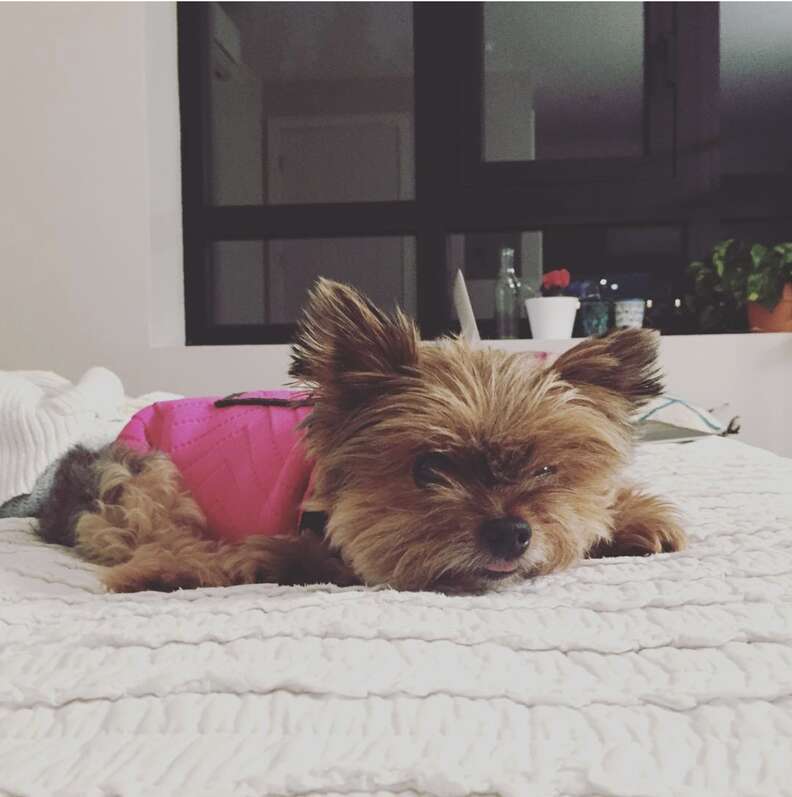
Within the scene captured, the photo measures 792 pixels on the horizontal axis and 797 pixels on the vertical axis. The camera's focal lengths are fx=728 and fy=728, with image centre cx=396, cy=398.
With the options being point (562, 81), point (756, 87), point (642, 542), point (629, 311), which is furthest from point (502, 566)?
point (756, 87)

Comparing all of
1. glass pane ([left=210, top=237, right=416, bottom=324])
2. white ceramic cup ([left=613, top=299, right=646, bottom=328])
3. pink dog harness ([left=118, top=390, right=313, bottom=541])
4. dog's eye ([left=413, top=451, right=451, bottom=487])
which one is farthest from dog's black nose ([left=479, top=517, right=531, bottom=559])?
glass pane ([left=210, top=237, right=416, bottom=324])

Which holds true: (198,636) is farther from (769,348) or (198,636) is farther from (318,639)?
(769,348)

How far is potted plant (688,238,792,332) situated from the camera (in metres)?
3.31

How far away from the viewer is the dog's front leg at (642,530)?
1166 millimetres

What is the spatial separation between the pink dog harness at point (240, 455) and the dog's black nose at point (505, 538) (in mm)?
376

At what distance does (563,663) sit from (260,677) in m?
0.27

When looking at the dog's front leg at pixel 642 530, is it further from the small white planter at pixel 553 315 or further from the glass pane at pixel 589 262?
the glass pane at pixel 589 262

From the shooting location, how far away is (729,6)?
147 inches

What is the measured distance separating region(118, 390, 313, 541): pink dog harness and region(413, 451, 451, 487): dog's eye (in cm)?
24

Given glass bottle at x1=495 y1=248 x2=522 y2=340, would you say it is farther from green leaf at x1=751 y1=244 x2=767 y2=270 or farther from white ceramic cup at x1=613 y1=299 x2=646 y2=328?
green leaf at x1=751 y1=244 x2=767 y2=270

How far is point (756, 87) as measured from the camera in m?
3.89

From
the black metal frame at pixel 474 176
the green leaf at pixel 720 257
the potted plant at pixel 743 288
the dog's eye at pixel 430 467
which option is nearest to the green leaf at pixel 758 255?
the potted plant at pixel 743 288

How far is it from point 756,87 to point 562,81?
40.4 inches

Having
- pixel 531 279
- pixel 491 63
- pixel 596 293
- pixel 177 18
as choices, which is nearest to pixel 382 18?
pixel 491 63
